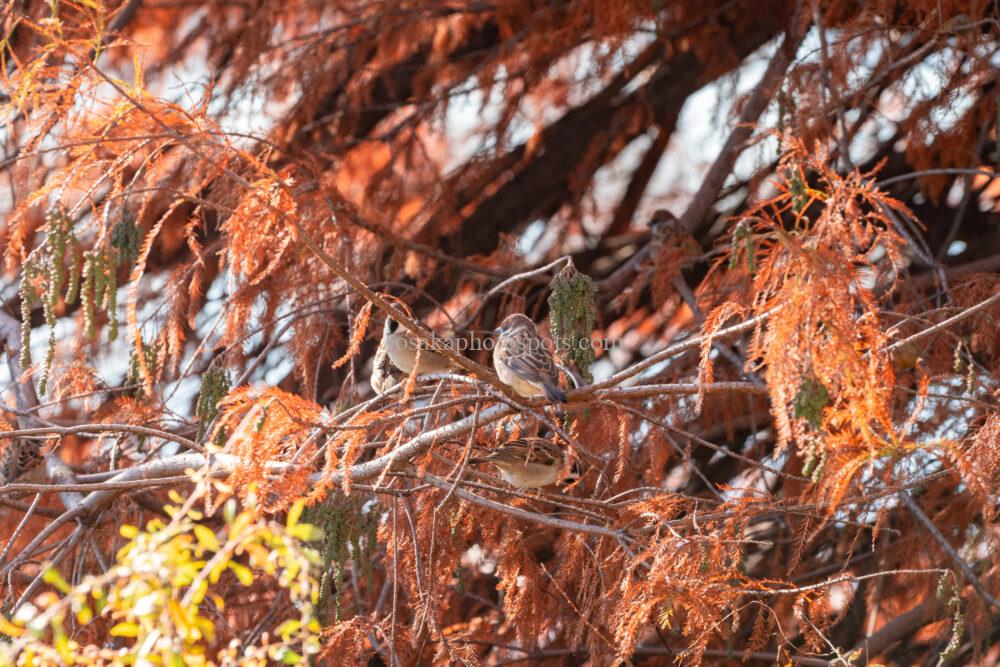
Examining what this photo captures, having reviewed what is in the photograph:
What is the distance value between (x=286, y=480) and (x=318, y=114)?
4.68 m

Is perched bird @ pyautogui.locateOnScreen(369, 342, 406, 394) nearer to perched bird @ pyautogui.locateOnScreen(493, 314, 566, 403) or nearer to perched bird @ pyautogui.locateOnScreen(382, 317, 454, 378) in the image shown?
perched bird @ pyautogui.locateOnScreen(382, 317, 454, 378)

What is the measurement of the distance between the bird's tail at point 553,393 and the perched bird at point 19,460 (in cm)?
275

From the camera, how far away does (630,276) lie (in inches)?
267

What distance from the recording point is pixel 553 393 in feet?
13.9

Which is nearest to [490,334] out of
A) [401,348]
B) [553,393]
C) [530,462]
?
[401,348]

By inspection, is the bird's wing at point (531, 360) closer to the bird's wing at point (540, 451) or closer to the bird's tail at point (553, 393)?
the bird's tail at point (553, 393)

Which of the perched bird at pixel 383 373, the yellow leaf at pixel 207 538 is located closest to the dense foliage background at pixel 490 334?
the yellow leaf at pixel 207 538

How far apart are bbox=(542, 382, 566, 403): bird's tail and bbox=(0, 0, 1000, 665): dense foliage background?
116 mm

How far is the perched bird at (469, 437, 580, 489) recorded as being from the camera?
17.2ft

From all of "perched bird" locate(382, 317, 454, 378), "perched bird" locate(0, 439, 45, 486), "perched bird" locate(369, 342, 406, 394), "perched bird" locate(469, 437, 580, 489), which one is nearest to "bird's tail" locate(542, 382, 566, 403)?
"perched bird" locate(469, 437, 580, 489)

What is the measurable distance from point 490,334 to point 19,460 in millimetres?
2542

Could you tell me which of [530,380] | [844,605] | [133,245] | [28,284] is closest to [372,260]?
[530,380]

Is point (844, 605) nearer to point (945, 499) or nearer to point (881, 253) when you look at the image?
point (945, 499)

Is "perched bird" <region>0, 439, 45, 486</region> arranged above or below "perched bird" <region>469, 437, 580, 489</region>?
above
